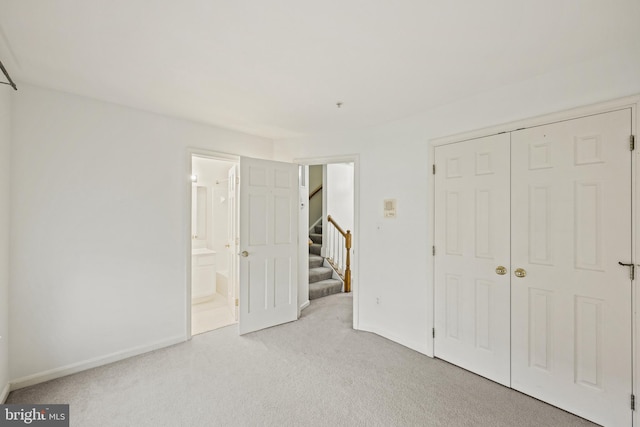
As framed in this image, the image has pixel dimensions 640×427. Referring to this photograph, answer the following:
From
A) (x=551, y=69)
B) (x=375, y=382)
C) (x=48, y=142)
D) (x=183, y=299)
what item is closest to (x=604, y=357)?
(x=375, y=382)

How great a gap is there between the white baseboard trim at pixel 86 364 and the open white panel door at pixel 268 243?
83 cm

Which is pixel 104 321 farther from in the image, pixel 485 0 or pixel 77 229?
pixel 485 0

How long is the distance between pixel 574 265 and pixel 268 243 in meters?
2.89

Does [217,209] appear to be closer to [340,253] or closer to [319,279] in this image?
[319,279]

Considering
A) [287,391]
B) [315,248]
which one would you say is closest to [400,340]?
[287,391]

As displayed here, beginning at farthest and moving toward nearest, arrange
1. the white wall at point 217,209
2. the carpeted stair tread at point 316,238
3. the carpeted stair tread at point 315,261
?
the carpeted stair tread at point 316,238 < the carpeted stair tread at point 315,261 < the white wall at point 217,209

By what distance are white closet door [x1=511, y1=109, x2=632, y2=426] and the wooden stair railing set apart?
10.2 feet

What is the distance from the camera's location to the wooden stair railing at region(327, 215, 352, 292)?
17.3 feet

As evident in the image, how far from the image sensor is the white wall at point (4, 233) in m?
2.11

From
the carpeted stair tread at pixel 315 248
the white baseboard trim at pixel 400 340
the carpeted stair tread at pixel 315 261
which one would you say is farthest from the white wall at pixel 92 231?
the carpeted stair tread at pixel 315 248

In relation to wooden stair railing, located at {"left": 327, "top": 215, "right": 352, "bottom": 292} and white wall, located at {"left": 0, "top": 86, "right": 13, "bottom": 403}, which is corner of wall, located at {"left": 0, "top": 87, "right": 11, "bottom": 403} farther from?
wooden stair railing, located at {"left": 327, "top": 215, "right": 352, "bottom": 292}

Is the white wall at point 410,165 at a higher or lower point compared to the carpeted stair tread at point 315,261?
higher

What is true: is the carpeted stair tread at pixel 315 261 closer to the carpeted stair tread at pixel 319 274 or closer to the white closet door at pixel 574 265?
the carpeted stair tread at pixel 319 274

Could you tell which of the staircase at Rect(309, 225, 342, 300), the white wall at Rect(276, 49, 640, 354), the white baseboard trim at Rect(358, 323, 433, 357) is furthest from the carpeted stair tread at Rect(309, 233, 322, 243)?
the white baseboard trim at Rect(358, 323, 433, 357)
